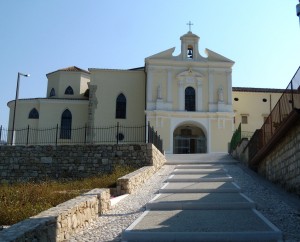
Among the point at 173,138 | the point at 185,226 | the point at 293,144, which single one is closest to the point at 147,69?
the point at 173,138

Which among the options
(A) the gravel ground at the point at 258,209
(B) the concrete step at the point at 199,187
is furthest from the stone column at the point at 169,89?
(B) the concrete step at the point at 199,187

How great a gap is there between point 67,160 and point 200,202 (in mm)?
10369

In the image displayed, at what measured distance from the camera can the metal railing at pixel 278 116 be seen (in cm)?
1081

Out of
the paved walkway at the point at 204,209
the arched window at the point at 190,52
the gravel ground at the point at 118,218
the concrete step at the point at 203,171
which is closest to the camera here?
the gravel ground at the point at 118,218

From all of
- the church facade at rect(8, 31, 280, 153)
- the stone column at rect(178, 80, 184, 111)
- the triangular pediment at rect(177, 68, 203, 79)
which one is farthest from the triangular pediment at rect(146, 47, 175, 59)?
the stone column at rect(178, 80, 184, 111)

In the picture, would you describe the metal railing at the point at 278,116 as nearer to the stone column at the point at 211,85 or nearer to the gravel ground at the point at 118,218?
the gravel ground at the point at 118,218

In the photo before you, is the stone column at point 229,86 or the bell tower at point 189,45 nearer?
the stone column at point 229,86

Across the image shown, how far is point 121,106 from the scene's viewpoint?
1491 inches

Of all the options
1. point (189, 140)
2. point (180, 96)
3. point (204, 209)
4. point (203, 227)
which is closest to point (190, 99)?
point (180, 96)

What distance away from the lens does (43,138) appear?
35125mm

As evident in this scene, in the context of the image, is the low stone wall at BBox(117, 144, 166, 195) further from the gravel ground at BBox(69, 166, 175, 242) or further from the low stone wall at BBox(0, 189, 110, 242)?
the low stone wall at BBox(0, 189, 110, 242)

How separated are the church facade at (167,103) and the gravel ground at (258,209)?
65.7 feet

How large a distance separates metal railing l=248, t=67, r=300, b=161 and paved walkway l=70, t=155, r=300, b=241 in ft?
5.80

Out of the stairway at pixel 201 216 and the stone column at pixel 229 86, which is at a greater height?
the stone column at pixel 229 86
